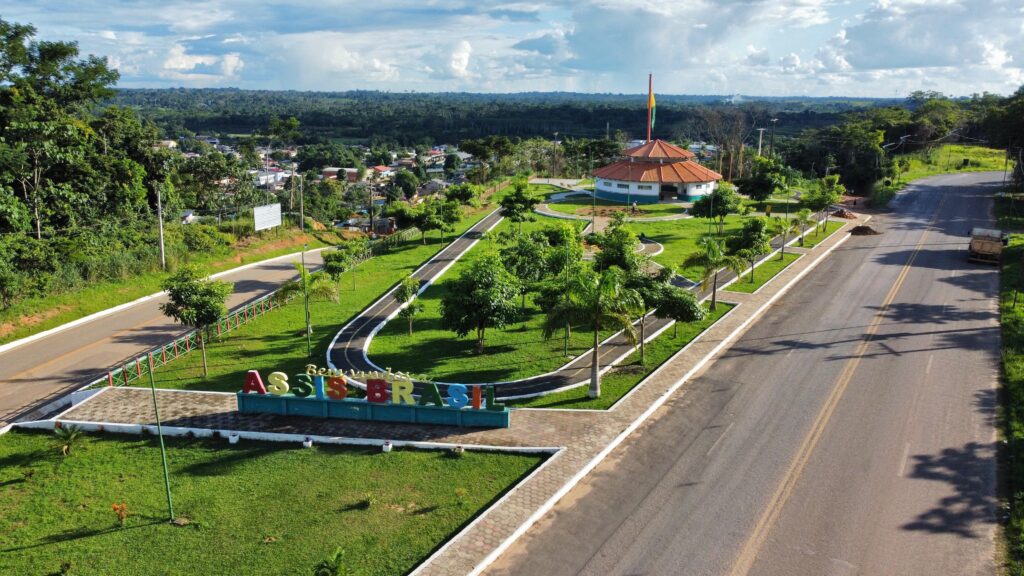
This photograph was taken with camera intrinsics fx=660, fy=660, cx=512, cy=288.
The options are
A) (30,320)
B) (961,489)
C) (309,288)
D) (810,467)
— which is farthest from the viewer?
(30,320)

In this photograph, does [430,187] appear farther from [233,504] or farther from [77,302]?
[233,504]

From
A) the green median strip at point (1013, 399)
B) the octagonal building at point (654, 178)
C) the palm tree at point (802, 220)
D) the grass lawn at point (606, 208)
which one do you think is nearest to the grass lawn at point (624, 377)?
the green median strip at point (1013, 399)

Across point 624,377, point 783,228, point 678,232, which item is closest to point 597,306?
point 624,377

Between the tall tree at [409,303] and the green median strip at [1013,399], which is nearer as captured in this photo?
the green median strip at [1013,399]

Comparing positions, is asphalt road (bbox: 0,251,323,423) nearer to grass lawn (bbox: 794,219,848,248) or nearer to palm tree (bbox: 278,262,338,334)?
palm tree (bbox: 278,262,338,334)

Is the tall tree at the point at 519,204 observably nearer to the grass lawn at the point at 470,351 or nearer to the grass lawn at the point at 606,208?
the grass lawn at the point at 606,208

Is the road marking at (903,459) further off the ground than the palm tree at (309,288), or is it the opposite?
the palm tree at (309,288)

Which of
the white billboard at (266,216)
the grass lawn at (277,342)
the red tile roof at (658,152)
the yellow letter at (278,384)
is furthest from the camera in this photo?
the red tile roof at (658,152)
